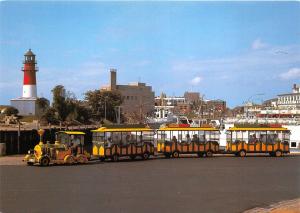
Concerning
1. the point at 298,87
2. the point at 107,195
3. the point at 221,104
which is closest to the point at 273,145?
the point at 107,195

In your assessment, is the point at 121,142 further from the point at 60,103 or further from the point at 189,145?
the point at 60,103

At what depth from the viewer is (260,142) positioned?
1437 inches

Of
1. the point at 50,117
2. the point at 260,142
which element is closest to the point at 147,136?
the point at 260,142

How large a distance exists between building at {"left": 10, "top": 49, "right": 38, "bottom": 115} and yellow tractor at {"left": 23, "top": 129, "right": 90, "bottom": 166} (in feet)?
162

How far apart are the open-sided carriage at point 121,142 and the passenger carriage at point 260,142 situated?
7057 millimetres

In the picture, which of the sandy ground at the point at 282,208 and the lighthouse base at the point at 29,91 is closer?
the sandy ground at the point at 282,208

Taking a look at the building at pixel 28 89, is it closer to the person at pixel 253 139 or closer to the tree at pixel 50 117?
the tree at pixel 50 117

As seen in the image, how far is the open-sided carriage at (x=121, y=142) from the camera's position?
105ft

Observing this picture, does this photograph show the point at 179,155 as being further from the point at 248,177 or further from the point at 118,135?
the point at 248,177

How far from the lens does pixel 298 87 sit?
113375 millimetres

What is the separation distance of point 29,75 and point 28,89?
237cm

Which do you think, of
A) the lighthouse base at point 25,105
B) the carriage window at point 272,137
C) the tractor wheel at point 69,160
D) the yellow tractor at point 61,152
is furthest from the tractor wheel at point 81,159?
the lighthouse base at point 25,105

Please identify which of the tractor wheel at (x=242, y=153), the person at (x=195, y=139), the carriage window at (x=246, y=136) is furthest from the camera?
the carriage window at (x=246, y=136)

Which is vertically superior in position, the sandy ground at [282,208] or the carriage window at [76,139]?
the carriage window at [76,139]
